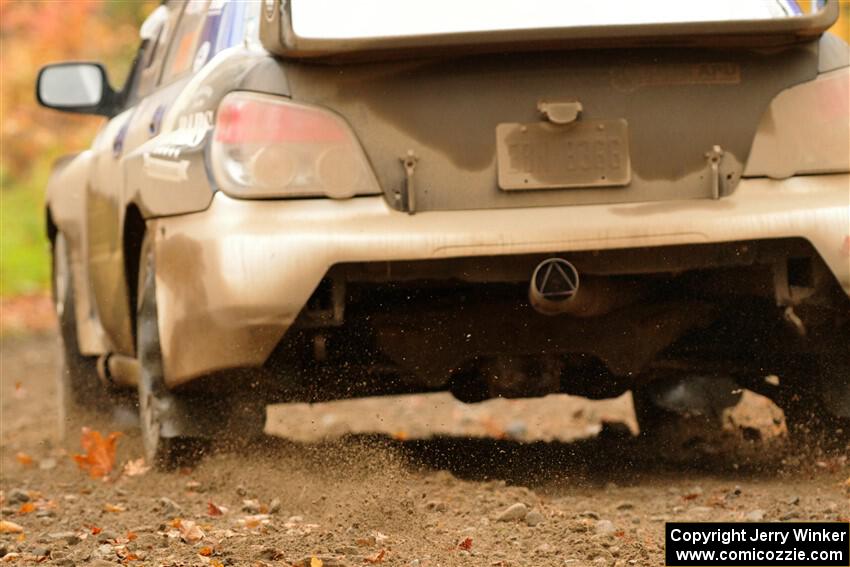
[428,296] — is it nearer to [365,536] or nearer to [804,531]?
[365,536]

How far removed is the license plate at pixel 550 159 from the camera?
4973mm

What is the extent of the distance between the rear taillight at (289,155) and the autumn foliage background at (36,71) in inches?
683

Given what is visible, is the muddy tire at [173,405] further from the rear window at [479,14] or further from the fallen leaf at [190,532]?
→ the rear window at [479,14]

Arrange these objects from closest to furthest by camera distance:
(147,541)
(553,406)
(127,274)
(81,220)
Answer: (147,541)
(127,274)
(81,220)
(553,406)

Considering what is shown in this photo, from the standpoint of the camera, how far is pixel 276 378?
17.7 ft

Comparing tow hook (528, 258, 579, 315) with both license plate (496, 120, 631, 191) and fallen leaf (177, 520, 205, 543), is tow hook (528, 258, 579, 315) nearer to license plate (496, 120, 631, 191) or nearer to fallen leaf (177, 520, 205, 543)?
license plate (496, 120, 631, 191)

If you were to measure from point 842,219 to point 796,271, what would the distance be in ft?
0.96

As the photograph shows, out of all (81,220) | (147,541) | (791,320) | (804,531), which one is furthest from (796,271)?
(81,220)

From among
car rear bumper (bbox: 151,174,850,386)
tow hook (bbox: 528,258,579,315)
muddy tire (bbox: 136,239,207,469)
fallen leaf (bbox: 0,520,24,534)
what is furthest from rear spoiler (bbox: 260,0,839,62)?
fallen leaf (bbox: 0,520,24,534)

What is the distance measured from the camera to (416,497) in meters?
5.22

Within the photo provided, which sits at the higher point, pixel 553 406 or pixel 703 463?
pixel 703 463

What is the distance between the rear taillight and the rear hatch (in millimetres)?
45

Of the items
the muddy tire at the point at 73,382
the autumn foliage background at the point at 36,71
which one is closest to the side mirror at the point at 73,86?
the muddy tire at the point at 73,382

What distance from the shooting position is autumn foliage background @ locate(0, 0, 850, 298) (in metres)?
23.1
